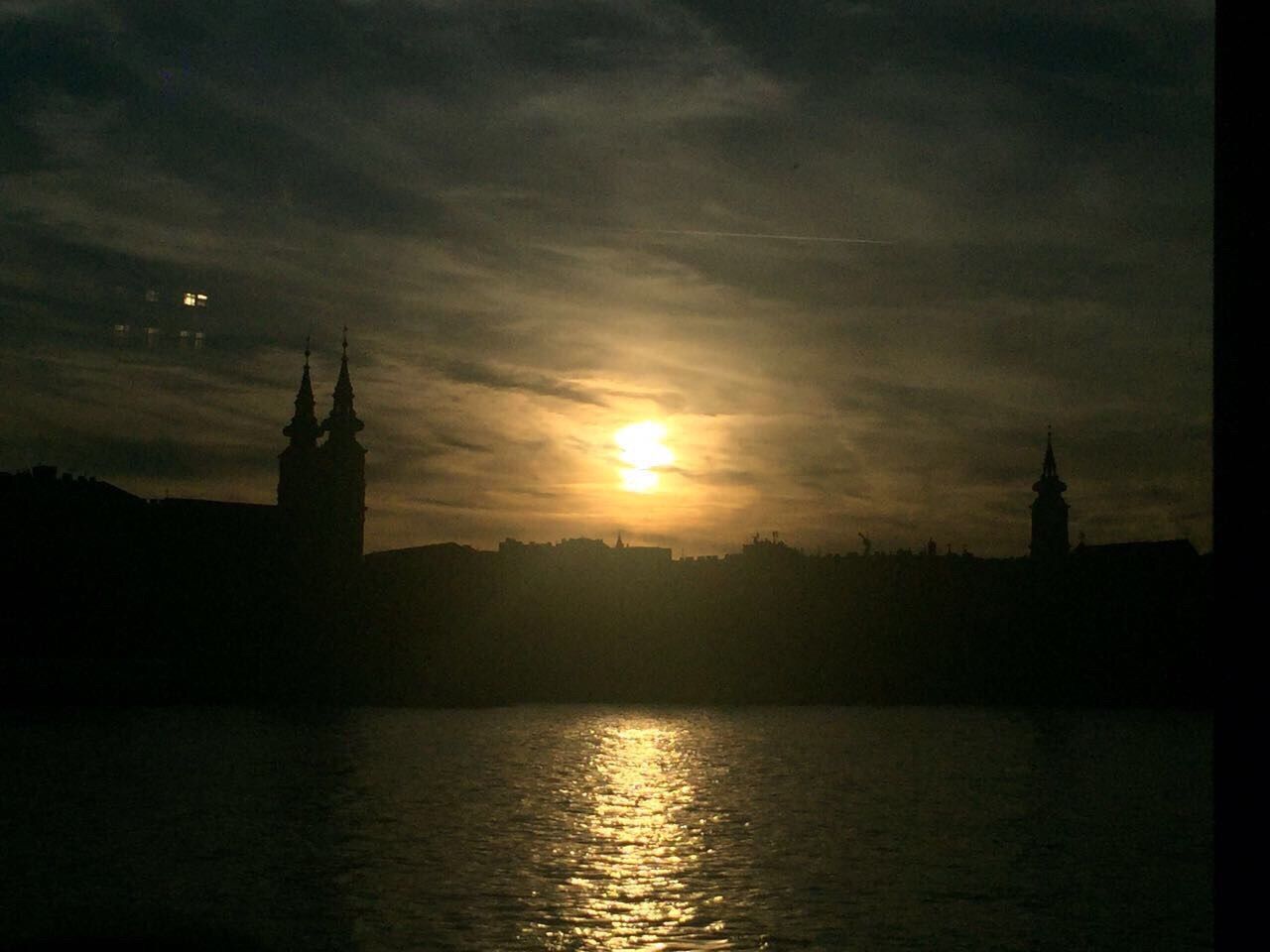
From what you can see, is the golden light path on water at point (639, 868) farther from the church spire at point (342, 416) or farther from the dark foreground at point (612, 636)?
the church spire at point (342, 416)

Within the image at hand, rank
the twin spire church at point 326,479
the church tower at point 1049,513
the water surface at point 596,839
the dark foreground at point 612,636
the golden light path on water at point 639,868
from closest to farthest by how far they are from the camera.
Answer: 1. the golden light path on water at point 639,868
2. the water surface at point 596,839
3. the dark foreground at point 612,636
4. the twin spire church at point 326,479
5. the church tower at point 1049,513

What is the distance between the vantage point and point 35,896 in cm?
1786

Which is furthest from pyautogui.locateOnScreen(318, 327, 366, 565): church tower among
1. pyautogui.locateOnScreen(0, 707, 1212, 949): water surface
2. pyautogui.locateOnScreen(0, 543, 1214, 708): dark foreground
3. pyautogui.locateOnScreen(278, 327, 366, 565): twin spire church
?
pyautogui.locateOnScreen(0, 707, 1212, 949): water surface

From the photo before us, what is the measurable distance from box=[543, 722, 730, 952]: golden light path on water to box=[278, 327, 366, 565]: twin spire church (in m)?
59.9

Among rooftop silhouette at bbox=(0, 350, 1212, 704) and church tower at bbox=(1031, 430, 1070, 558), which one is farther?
church tower at bbox=(1031, 430, 1070, 558)

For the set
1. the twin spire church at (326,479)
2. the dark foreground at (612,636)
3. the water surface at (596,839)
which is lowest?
the water surface at (596,839)

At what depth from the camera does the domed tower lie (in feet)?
331

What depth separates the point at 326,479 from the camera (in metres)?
102

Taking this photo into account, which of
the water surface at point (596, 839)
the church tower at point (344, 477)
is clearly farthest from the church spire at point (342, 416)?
the water surface at point (596, 839)

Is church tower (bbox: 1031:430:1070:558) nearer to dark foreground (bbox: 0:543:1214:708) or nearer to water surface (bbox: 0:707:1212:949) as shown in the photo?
dark foreground (bbox: 0:543:1214:708)

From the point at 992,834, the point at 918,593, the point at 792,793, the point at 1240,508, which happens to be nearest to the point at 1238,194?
the point at 1240,508

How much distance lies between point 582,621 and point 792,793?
42001mm

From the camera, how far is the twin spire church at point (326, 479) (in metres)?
99.1

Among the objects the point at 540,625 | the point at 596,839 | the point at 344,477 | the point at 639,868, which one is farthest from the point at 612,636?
the point at 639,868
